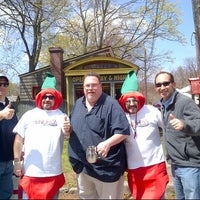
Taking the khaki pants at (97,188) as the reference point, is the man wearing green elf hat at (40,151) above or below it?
above

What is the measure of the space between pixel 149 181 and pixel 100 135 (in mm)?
767

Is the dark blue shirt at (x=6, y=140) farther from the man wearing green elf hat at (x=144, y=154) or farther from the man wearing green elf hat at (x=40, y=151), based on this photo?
the man wearing green elf hat at (x=144, y=154)

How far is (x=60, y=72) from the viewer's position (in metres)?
16.5

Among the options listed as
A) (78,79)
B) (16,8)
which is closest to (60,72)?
(78,79)

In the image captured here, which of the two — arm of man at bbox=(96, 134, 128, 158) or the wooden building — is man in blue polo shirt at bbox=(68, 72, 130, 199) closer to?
arm of man at bbox=(96, 134, 128, 158)

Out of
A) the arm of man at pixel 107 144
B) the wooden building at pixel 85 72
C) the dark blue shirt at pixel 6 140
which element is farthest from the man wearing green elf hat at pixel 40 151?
the wooden building at pixel 85 72

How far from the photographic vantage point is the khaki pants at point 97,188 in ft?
11.3

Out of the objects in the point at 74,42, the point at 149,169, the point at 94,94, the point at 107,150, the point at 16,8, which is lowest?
the point at 149,169

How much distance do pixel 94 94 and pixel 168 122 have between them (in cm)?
88

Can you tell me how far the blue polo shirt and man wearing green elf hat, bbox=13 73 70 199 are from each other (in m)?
0.16

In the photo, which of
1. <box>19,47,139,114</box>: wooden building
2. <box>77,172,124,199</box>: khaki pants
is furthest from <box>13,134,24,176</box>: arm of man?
<box>19,47,139,114</box>: wooden building

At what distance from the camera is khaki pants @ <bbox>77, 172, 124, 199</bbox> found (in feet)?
11.3

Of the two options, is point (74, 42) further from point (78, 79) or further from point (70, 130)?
point (70, 130)

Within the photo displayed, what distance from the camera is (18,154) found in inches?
137
